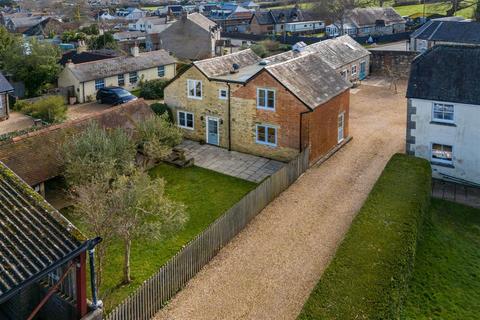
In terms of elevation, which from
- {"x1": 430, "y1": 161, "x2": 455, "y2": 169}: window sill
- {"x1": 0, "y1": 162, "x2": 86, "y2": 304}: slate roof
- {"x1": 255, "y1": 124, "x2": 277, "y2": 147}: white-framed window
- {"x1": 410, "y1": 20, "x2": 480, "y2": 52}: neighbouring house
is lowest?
{"x1": 430, "y1": 161, "x2": 455, "y2": 169}: window sill

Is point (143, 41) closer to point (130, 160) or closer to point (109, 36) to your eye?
point (109, 36)

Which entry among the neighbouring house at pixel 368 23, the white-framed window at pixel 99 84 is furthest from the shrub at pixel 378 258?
the neighbouring house at pixel 368 23

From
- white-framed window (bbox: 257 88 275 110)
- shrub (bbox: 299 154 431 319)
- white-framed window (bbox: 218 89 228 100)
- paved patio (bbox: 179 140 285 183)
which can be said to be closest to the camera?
shrub (bbox: 299 154 431 319)

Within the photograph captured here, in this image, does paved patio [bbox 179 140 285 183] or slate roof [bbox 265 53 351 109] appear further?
slate roof [bbox 265 53 351 109]

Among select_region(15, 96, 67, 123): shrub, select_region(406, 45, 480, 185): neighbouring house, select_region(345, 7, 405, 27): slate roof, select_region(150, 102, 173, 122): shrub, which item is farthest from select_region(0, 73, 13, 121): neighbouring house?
select_region(345, 7, 405, 27): slate roof

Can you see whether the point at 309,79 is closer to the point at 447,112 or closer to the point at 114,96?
the point at 447,112

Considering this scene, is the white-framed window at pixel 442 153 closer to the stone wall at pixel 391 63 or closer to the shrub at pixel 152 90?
the shrub at pixel 152 90

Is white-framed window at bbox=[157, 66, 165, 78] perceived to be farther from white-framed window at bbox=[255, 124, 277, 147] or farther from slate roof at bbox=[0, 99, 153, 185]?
slate roof at bbox=[0, 99, 153, 185]

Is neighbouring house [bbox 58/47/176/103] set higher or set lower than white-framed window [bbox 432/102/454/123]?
higher
